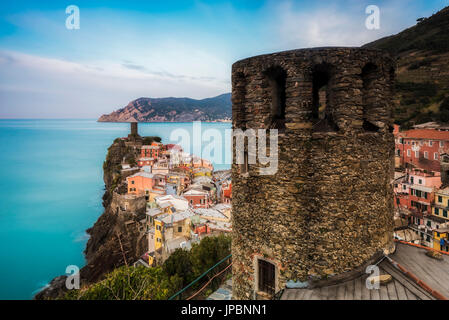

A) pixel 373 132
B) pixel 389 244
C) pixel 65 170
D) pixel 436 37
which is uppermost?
pixel 436 37

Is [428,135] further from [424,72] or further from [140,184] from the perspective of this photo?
[140,184]

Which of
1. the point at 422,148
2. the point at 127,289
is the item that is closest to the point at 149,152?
the point at 422,148

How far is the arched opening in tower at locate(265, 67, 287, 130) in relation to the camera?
653cm

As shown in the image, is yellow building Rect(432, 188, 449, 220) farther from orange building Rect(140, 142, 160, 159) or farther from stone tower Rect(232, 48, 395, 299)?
orange building Rect(140, 142, 160, 159)

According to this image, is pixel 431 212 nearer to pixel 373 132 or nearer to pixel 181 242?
pixel 181 242

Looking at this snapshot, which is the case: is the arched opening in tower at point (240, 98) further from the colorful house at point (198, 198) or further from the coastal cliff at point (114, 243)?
the colorful house at point (198, 198)

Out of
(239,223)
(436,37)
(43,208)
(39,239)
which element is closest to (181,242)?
(239,223)

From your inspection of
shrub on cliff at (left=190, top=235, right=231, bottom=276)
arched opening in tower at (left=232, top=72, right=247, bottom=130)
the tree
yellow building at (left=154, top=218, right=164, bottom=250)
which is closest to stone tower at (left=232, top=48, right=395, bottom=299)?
arched opening in tower at (left=232, top=72, right=247, bottom=130)

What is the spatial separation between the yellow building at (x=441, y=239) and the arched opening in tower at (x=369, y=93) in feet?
81.9

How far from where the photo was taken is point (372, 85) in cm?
617

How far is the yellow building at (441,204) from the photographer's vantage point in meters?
28.4

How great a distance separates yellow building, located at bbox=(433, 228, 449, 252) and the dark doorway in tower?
25.3 m

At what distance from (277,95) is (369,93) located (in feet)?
6.85
